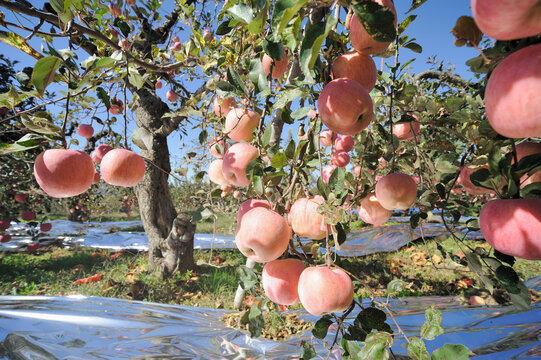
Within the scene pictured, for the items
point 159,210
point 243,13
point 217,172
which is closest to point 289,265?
point 217,172

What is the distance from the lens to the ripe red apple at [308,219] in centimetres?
60

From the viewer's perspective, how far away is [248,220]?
60cm

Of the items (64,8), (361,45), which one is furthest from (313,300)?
(64,8)

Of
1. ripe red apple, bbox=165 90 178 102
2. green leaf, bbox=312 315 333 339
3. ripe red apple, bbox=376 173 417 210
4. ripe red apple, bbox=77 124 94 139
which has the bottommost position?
green leaf, bbox=312 315 333 339

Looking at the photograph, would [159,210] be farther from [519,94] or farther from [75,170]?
[519,94]

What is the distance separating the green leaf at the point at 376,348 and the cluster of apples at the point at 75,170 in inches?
32.6

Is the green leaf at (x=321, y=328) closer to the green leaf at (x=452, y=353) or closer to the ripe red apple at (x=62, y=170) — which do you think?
the green leaf at (x=452, y=353)

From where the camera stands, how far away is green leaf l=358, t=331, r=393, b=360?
51 centimetres

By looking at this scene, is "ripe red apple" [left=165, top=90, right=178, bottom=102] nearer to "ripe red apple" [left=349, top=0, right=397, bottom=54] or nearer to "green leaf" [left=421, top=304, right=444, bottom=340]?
"ripe red apple" [left=349, top=0, right=397, bottom=54]

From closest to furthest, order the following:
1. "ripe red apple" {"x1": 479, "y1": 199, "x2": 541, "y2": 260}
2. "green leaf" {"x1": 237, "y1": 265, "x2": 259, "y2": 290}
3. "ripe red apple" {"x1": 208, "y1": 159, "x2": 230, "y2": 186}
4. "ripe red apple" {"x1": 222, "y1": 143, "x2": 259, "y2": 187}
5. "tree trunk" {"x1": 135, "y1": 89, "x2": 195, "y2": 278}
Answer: "ripe red apple" {"x1": 479, "y1": 199, "x2": 541, "y2": 260}, "ripe red apple" {"x1": 222, "y1": 143, "x2": 259, "y2": 187}, "green leaf" {"x1": 237, "y1": 265, "x2": 259, "y2": 290}, "ripe red apple" {"x1": 208, "y1": 159, "x2": 230, "y2": 186}, "tree trunk" {"x1": 135, "y1": 89, "x2": 195, "y2": 278}

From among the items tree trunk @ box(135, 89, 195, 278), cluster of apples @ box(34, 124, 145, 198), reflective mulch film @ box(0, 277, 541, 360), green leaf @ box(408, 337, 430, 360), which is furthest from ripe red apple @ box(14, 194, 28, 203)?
green leaf @ box(408, 337, 430, 360)

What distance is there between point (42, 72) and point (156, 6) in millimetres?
1885

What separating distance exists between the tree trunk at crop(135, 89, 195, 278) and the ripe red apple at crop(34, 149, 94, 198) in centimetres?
256

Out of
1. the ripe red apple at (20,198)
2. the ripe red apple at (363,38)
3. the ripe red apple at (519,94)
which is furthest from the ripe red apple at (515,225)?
the ripe red apple at (20,198)
